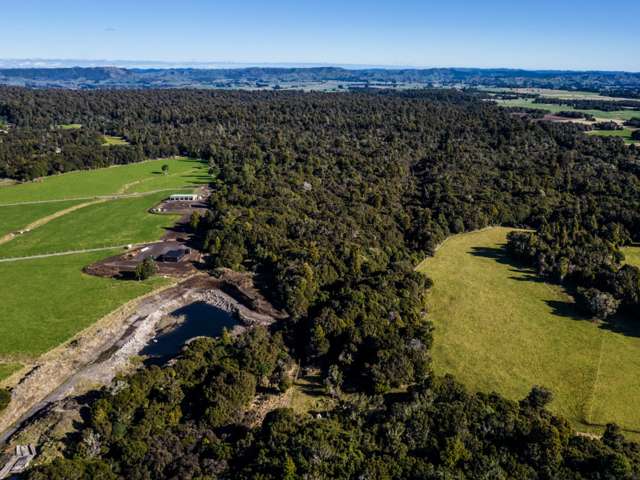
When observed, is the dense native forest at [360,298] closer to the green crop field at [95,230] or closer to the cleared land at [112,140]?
the cleared land at [112,140]

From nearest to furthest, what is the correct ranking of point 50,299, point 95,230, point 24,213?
point 50,299 → point 95,230 → point 24,213

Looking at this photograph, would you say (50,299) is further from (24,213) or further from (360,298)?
(24,213)

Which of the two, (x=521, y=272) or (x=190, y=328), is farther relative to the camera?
(x=521, y=272)

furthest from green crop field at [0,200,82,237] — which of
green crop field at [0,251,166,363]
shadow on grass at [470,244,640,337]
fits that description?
shadow on grass at [470,244,640,337]

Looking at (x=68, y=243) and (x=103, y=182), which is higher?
(x=103, y=182)

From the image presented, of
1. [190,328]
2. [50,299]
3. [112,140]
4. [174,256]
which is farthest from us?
[112,140]

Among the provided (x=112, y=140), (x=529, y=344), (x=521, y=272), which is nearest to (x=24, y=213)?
(x=112, y=140)

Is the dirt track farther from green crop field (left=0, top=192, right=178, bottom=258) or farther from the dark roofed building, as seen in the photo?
green crop field (left=0, top=192, right=178, bottom=258)

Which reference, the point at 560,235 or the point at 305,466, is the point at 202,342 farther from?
the point at 560,235

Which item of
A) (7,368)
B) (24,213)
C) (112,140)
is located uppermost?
(112,140)
